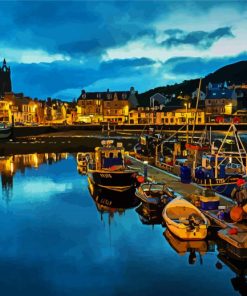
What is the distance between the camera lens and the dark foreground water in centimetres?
1694

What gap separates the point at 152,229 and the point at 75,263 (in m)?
6.20

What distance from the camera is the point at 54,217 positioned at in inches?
1153

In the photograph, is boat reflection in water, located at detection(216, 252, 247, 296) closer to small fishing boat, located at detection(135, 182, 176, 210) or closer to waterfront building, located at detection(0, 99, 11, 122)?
small fishing boat, located at detection(135, 182, 176, 210)

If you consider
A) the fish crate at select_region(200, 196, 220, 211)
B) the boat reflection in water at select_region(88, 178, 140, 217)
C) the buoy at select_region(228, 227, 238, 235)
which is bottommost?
the boat reflection in water at select_region(88, 178, 140, 217)

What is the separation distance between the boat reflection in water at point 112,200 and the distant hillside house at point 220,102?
121319 mm

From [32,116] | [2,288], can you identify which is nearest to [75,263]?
[2,288]

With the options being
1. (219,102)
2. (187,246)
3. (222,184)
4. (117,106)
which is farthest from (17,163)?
(219,102)

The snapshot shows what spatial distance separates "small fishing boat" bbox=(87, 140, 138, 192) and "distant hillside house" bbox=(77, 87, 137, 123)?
125803 mm

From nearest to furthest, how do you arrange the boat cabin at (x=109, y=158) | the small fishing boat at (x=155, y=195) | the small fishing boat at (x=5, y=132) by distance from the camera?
1. the small fishing boat at (x=155, y=195)
2. the boat cabin at (x=109, y=158)
3. the small fishing boat at (x=5, y=132)

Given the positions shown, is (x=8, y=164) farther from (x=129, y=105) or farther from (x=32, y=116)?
(x=32, y=116)

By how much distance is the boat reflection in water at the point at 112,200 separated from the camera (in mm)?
30227

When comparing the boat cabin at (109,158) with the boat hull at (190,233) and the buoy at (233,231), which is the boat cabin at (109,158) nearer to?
the boat hull at (190,233)

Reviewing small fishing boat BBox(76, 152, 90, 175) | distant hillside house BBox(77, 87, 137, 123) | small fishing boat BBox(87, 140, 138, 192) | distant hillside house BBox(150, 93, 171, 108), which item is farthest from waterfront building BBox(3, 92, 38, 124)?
small fishing boat BBox(87, 140, 138, 192)

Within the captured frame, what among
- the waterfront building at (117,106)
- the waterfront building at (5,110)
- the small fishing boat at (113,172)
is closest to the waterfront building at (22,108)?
the waterfront building at (5,110)
